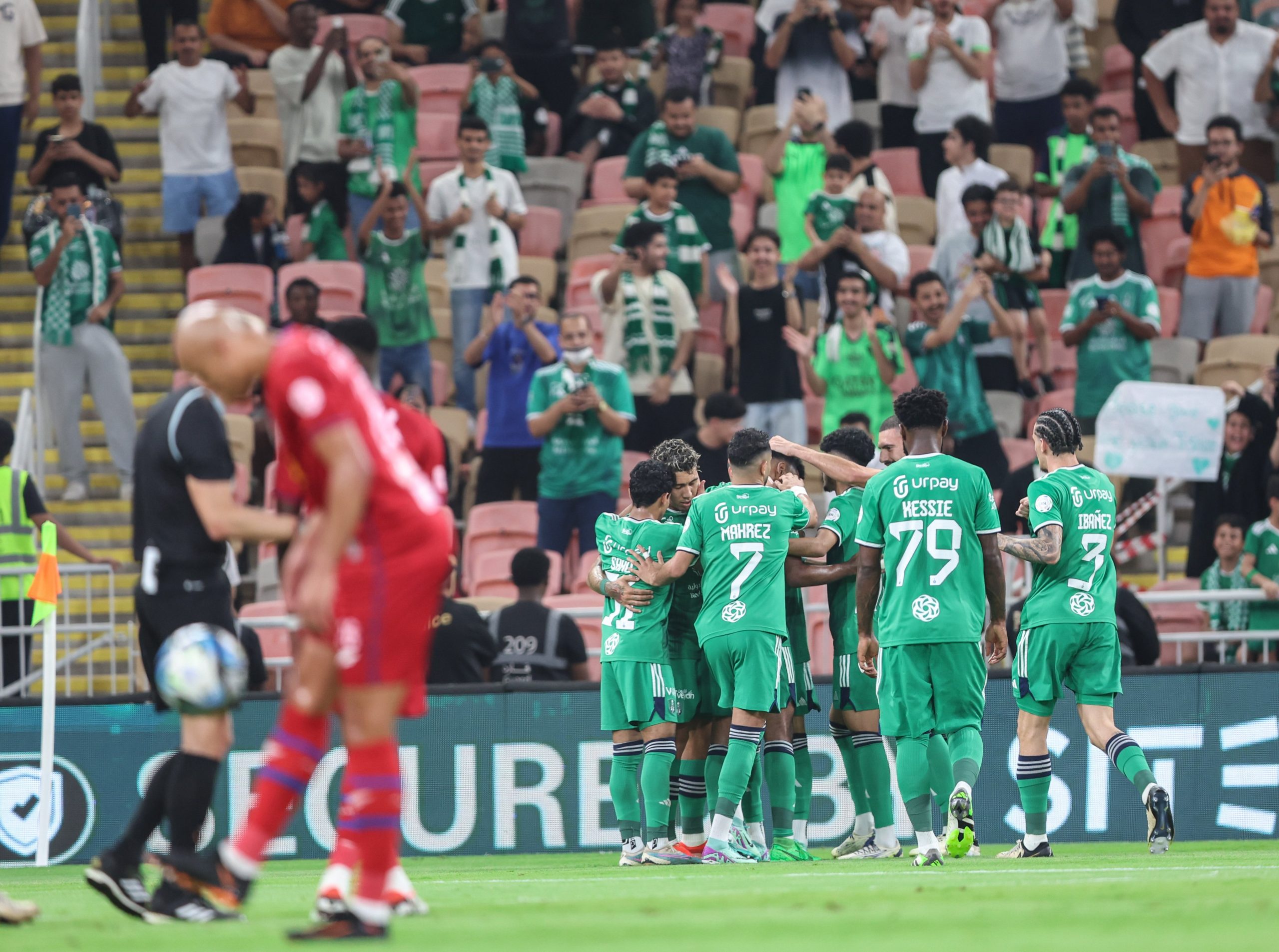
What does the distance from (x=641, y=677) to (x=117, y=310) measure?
10.8m

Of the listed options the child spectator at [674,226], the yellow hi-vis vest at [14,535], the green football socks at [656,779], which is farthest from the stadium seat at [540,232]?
the green football socks at [656,779]

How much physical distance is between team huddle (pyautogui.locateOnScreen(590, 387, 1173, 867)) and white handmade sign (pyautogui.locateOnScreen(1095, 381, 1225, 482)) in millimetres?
4287

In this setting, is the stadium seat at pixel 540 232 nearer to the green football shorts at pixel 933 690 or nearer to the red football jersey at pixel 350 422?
the green football shorts at pixel 933 690

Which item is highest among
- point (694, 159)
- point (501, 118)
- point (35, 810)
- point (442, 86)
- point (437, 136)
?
point (442, 86)

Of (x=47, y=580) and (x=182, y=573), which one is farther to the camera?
(x=47, y=580)

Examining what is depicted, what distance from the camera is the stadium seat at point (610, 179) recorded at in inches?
733

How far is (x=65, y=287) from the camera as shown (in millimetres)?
16312

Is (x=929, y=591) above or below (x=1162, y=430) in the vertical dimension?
below

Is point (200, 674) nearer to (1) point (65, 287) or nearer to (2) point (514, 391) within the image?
(2) point (514, 391)

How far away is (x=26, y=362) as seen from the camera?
18.4 meters

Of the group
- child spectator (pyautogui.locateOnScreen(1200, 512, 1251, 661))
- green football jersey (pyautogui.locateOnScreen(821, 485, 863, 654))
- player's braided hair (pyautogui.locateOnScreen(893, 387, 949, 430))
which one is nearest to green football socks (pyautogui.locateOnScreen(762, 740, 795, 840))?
green football jersey (pyautogui.locateOnScreen(821, 485, 863, 654))

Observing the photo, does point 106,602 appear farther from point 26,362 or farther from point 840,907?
point 840,907

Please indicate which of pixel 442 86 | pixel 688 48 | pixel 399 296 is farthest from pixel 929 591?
pixel 442 86

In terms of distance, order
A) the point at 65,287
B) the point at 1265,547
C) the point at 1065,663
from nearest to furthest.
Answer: the point at 1065,663, the point at 1265,547, the point at 65,287
